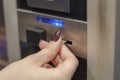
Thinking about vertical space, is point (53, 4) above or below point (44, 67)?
above

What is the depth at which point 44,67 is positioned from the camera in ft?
1.88

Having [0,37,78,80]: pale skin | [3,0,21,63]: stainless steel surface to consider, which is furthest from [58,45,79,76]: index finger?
[3,0,21,63]: stainless steel surface

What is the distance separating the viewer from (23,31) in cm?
68

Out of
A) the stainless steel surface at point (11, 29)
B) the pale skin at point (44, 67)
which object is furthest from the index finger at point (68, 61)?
the stainless steel surface at point (11, 29)

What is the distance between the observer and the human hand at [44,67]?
0.54 meters

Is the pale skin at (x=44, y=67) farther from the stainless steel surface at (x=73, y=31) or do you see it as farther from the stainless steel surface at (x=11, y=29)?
the stainless steel surface at (x=11, y=29)

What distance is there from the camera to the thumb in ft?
1.82

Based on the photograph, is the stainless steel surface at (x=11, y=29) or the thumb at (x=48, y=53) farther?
the stainless steel surface at (x=11, y=29)

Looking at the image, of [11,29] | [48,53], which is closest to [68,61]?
[48,53]

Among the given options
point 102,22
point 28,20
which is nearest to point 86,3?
point 102,22

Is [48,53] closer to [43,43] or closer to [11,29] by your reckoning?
[43,43]

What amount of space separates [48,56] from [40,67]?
3 cm

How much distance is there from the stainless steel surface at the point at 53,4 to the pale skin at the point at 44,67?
0.06m

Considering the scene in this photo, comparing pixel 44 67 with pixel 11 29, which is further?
pixel 11 29
